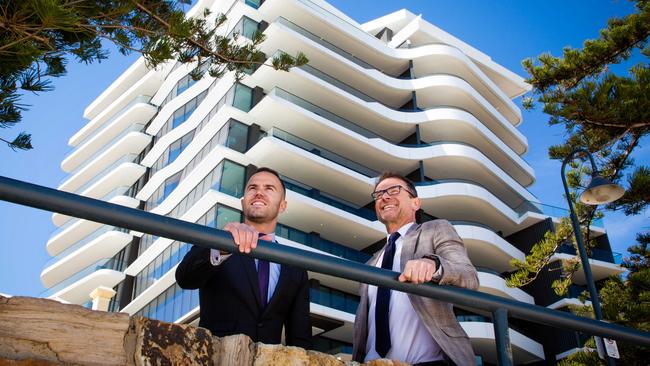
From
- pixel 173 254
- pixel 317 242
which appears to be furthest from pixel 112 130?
pixel 317 242

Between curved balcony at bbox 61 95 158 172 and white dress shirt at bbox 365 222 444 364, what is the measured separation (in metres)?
40.2

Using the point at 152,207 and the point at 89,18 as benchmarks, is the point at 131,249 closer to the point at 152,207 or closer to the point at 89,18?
the point at 152,207

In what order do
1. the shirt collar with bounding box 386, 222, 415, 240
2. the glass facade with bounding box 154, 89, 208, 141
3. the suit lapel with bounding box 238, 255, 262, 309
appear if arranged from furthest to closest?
the glass facade with bounding box 154, 89, 208, 141 < the shirt collar with bounding box 386, 222, 415, 240 < the suit lapel with bounding box 238, 255, 262, 309

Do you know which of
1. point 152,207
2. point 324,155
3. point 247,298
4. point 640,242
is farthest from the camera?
point 152,207

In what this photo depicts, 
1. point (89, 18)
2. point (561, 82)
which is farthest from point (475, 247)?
point (89, 18)

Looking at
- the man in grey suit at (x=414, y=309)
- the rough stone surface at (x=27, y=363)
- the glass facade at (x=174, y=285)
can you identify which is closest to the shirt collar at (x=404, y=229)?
the man in grey suit at (x=414, y=309)

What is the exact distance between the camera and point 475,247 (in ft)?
104

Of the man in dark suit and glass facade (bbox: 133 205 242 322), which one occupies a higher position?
glass facade (bbox: 133 205 242 322)

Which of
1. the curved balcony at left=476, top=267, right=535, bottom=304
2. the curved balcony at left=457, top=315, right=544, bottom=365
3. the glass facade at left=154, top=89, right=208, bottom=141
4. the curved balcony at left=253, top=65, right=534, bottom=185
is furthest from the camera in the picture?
the glass facade at left=154, top=89, right=208, bottom=141

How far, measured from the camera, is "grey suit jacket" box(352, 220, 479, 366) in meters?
2.46

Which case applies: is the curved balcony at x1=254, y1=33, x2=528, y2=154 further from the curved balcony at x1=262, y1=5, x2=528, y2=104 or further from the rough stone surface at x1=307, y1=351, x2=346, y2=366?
the rough stone surface at x1=307, y1=351, x2=346, y2=366

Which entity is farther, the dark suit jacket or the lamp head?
the lamp head

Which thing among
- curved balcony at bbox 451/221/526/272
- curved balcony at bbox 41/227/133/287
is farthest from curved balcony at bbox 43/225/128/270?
curved balcony at bbox 451/221/526/272

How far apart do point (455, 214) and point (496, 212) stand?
2213mm
